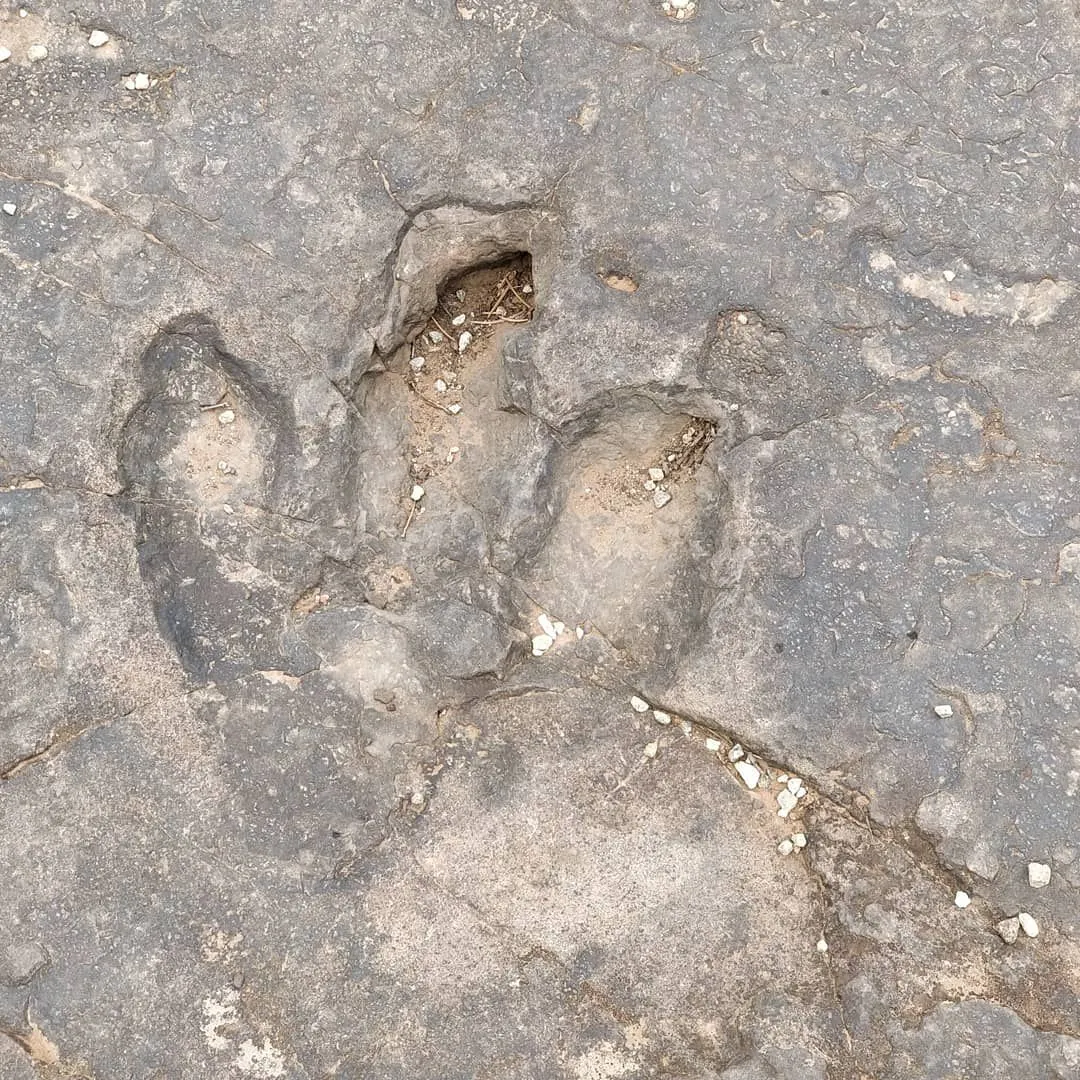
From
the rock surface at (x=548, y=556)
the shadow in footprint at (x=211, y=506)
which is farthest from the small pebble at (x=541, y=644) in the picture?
the shadow in footprint at (x=211, y=506)

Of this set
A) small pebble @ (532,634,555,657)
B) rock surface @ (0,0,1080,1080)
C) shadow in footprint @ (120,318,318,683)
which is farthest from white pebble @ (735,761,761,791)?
shadow in footprint @ (120,318,318,683)

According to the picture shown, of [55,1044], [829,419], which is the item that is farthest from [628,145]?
[55,1044]

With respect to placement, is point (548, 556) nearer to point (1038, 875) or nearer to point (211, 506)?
point (211, 506)

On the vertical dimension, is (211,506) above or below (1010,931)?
above

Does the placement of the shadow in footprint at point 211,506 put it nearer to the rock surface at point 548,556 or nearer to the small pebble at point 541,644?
the rock surface at point 548,556

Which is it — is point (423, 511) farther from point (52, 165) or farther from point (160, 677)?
point (52, 165)

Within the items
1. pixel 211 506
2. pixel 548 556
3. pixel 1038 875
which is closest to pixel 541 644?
pixel 548 556


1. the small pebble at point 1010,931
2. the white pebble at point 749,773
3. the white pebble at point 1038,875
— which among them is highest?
the white pebble at point 1038,875
